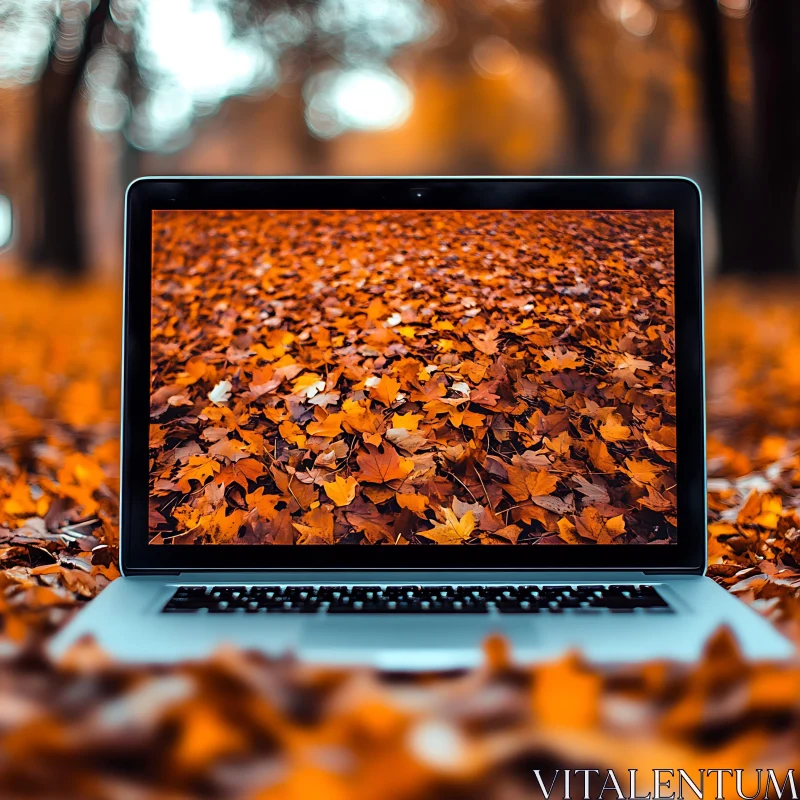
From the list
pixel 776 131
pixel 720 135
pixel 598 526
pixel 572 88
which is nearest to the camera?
pixel 598 526

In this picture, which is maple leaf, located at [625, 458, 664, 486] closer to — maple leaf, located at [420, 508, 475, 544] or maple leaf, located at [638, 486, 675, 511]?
maple leaf, located at [638, 486, 675, 511]

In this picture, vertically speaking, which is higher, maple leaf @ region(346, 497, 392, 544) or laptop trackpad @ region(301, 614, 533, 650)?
maple leaf @ region(346, 497, 392, 544)

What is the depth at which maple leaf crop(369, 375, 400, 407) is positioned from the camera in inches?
57.4

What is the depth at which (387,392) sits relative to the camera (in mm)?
1458

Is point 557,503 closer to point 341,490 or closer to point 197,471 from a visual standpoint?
point 341,490

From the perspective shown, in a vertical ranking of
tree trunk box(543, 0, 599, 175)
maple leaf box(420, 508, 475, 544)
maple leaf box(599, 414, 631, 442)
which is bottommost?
maple leaf box(420, 508, 475, 544)

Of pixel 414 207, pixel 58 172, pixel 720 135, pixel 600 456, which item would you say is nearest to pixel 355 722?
pixel 600 456

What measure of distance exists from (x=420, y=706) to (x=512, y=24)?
16.6 m

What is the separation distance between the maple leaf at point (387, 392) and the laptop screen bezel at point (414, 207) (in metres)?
0.28

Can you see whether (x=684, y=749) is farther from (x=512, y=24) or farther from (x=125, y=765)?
(x=512, y=24)

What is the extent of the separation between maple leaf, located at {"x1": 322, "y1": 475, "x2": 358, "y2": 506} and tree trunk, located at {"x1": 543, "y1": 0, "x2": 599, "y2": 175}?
583 inches

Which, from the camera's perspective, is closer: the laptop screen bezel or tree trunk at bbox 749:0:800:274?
the laptop screen bezel

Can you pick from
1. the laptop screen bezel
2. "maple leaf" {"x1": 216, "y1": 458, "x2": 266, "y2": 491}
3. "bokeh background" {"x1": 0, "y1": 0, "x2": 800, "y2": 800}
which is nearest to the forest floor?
"bokeh background" {"x1": 0, "y1": 0, "x2": 800, "y2": 800}

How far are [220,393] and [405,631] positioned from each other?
2.03ft
